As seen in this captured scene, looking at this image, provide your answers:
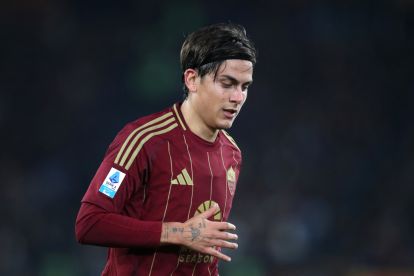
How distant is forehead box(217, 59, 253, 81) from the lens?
2.91m

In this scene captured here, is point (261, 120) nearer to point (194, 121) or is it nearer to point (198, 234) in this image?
point (194, 121)

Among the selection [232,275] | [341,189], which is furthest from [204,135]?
[341,189]

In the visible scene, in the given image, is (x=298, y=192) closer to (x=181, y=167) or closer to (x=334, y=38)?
(x=334, y=38)

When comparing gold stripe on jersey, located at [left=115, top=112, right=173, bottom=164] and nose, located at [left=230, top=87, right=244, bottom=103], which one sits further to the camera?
nose, located at [left=230, top=87, right=244, bottom=103]

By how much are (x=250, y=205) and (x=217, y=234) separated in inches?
198

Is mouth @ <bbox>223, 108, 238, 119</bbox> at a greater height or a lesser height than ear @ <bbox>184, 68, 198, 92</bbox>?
lesser

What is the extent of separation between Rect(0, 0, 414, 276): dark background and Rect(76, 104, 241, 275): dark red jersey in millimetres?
4273

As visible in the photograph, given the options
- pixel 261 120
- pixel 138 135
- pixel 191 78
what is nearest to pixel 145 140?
pixel 138 135

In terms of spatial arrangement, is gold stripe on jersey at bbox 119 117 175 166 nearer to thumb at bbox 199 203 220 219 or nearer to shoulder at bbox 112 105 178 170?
shoulder at bbox 112 105 178 170

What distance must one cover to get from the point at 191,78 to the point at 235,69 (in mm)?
204

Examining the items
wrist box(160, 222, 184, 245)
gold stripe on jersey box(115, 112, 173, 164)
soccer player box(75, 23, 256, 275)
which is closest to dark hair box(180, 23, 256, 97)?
soccer player box(75, 23, 256, 275)

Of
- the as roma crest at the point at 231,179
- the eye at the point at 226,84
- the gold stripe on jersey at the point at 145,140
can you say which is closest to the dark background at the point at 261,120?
the as roma crest at the point at 231,179

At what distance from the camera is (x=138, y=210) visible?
9.26 ft

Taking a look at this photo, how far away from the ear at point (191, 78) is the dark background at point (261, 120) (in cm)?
440
